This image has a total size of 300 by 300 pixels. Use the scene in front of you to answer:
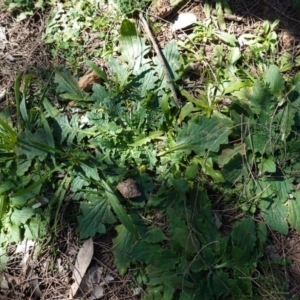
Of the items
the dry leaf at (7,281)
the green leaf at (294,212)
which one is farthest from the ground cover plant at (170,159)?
the dry leaf at (7,281)

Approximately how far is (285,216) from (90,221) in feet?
3.16

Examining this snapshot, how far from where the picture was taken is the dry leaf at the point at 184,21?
2.84 meters

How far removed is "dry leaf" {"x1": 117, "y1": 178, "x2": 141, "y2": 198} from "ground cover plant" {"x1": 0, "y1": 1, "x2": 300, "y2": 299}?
0.02 meters

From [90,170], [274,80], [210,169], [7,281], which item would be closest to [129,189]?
[90,170]

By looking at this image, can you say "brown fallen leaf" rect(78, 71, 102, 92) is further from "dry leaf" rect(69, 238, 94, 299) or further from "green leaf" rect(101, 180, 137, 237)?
"dry leaf" rect(69, 238, 94, 299)

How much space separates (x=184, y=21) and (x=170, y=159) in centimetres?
84

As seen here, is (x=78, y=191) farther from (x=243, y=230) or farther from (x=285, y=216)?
(x=285, y=216)

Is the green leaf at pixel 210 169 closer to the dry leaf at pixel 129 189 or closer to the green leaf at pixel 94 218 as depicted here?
the dry leaf at pixel 129 189

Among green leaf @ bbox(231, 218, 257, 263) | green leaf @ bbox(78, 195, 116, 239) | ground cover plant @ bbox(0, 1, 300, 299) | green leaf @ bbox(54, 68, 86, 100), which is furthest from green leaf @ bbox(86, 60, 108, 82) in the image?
green leaf @ bbox(231, 218, 257, 263)

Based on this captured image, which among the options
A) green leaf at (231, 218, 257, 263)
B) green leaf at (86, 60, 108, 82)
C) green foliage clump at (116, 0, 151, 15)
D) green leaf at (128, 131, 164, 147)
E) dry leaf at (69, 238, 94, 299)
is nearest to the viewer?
green leaf at (231, 218, 257, 263)

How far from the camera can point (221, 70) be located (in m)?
2.71

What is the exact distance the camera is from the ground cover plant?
240cm

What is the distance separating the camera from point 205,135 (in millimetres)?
2518

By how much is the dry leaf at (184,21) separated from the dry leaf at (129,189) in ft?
3.07
